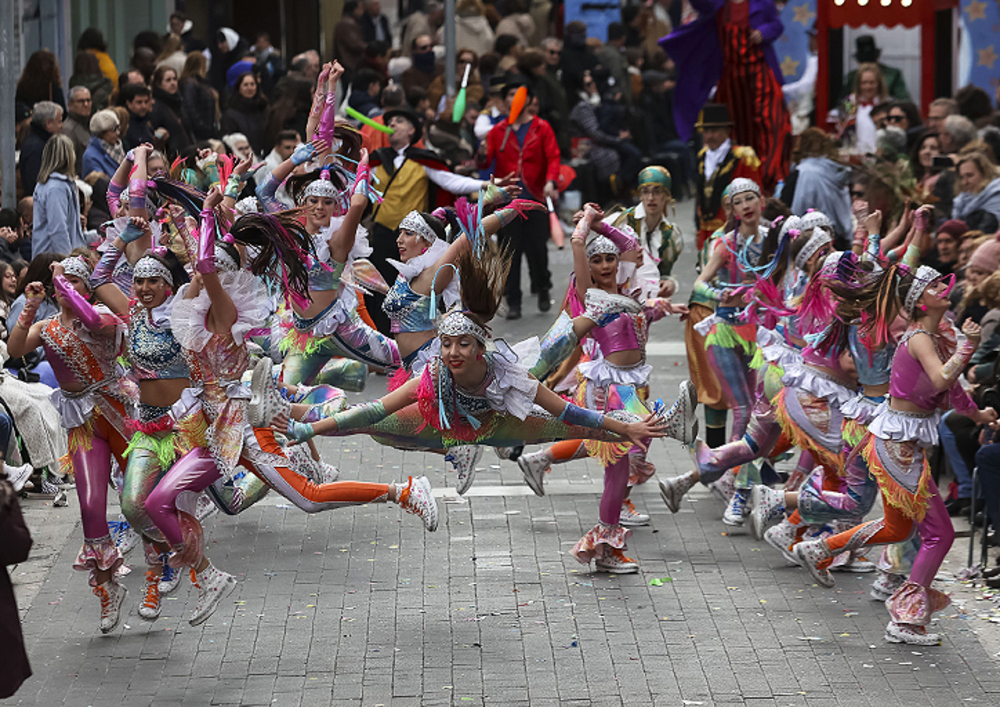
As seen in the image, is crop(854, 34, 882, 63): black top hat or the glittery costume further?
crop(854, 34, 882, 63): black top hat

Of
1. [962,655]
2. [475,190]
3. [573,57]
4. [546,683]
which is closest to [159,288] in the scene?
[546,683]

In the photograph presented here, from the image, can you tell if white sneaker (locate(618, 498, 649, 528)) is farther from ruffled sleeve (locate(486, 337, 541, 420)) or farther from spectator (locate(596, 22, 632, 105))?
spectator (locate(596, 22, 632, 105))

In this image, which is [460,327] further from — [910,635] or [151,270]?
[910,635]

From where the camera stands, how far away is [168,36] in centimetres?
1900

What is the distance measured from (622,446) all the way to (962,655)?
2.05m

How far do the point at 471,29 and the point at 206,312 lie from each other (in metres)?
15.7

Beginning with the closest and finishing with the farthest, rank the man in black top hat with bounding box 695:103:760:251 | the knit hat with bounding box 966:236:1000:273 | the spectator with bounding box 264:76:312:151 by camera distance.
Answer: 1. the knit hat with bounding box 966:236:1000:273
2. the man in black top hat with bounding box 695:103:760:251
3. the spectator with bounding box 264:76:312:151

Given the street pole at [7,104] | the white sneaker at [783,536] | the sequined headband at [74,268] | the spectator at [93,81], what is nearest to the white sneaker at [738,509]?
the white sneaker at [783,536]

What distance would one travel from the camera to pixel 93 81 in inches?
623

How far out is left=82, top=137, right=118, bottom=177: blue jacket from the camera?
1325 cm

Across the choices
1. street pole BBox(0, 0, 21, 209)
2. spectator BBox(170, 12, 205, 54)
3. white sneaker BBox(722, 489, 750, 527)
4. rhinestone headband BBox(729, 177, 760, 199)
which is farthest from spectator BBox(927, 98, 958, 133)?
spectator BBox(170, 12, 205, 54)

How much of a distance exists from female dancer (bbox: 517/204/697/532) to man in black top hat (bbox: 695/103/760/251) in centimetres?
348

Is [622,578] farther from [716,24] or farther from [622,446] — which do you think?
[716,24]

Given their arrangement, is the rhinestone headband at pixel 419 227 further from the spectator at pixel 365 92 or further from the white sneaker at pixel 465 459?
the spectator at pixel 365 92
